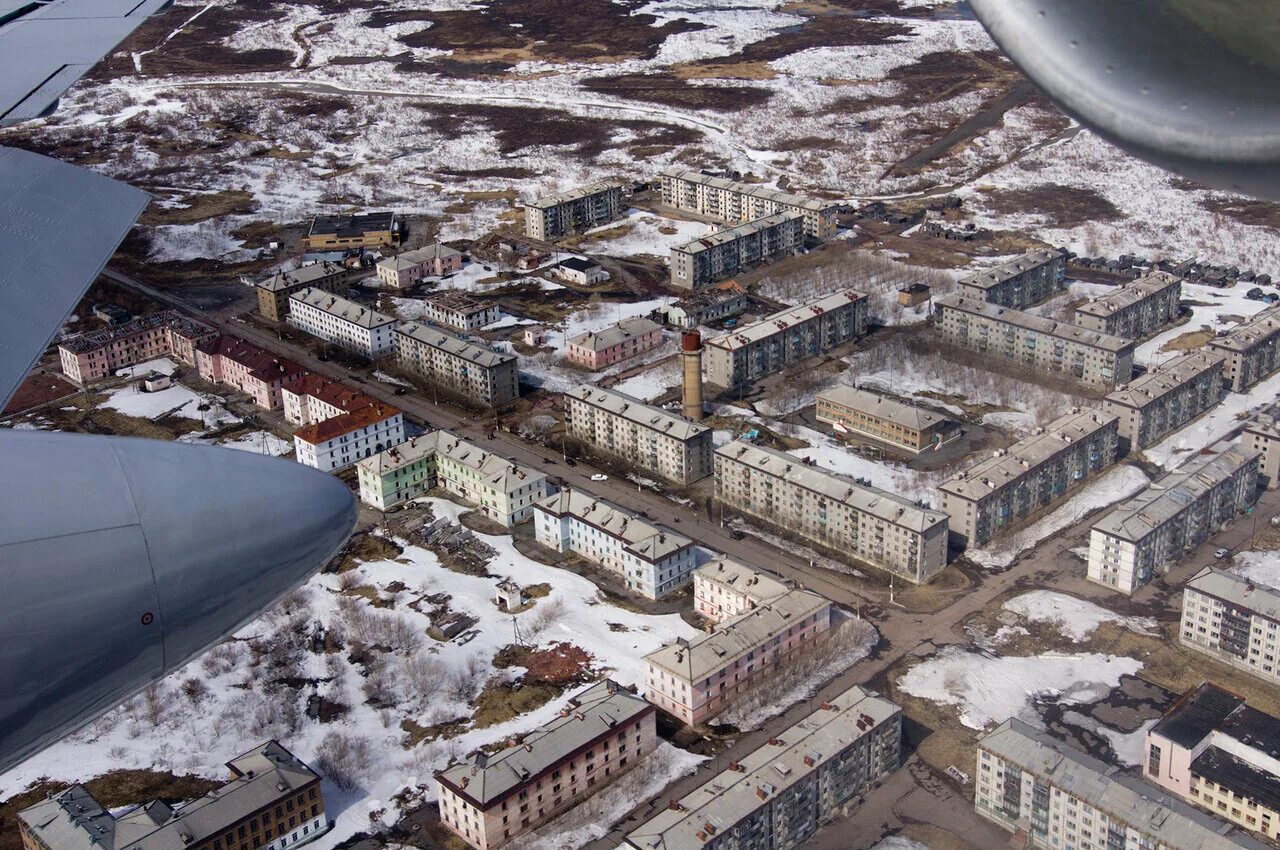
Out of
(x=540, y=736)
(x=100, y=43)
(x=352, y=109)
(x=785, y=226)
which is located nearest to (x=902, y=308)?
(x=785, y=226)

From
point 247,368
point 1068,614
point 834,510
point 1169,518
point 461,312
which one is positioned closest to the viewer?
point 1068,614

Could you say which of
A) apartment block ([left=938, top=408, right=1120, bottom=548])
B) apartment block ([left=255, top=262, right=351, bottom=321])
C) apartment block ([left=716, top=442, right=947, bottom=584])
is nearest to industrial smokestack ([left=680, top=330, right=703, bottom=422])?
apartment block ([left=716, top=442, right=947, bottom=584])

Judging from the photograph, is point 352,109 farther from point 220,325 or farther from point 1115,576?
point 1115,576

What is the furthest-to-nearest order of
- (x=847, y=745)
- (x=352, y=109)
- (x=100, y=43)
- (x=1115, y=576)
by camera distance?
(x=352, y=109) → (x=1115, y=576) → (x=847, y=745) → (x=100, y=43)

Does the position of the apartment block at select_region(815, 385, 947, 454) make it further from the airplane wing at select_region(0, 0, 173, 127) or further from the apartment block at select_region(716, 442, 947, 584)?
the airplane wing at select_region(0, 0, 173, 127)

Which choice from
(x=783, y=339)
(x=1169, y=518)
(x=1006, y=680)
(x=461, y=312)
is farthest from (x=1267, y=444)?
(x=461, y=312)

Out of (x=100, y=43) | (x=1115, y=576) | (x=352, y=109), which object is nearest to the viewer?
(x=100, y=43)

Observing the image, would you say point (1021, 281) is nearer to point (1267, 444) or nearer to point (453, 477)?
point (1267, 444)
